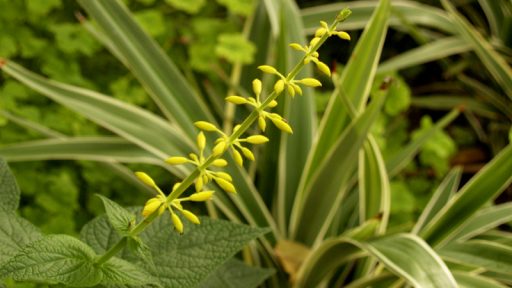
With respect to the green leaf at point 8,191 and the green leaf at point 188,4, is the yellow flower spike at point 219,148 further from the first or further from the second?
the green leaf at point 188,4

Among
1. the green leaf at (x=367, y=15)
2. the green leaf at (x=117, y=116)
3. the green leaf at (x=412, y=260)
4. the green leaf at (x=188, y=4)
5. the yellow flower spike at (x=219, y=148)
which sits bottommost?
the green leaf at (x=412, y=260)

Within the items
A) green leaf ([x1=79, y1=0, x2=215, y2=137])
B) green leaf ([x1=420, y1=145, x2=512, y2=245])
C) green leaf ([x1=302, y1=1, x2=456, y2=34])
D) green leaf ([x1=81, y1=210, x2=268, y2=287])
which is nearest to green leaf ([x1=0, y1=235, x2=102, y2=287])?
green leaf ([x1=81, y1=210, x2=268, y2=287])

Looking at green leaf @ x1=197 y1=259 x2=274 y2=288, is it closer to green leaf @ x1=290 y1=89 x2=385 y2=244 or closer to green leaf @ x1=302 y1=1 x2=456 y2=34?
green leaf @ x1=290 y1=89 x2=385 y2=244

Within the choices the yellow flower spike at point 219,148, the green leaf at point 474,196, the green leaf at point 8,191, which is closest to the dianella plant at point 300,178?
the green leaf at point 474,196

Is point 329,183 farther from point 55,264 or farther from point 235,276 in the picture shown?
point 55,264

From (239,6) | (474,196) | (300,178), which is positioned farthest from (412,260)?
(239,6)

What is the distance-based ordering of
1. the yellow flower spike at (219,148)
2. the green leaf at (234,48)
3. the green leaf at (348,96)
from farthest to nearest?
1. the green leaf at (234,48)
2. the green leaf at (348,96)
3. the yellow flower spike at (219,148)
